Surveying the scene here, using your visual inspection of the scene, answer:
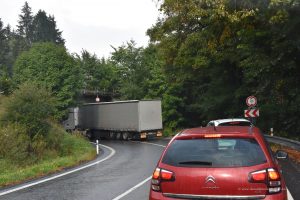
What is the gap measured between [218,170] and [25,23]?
142449 mm

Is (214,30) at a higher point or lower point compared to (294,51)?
higher

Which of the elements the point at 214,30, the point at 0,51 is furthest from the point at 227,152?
the point at 0,51

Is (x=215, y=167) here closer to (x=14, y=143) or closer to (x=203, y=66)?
(x=14, y=143)

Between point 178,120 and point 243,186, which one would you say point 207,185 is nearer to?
point 243,186

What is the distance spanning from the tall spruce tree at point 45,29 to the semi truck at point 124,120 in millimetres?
81788

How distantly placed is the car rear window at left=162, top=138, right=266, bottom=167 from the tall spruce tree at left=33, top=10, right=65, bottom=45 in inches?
4967

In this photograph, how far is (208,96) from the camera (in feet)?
134

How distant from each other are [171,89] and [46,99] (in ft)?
76.5

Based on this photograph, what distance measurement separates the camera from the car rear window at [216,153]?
5820 mm

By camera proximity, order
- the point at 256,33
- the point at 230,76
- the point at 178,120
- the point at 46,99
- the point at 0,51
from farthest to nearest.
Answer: the point at 0,51 → the point at 178,120 → the point at 230,76 → the point at 46,99 → the point at 256,33

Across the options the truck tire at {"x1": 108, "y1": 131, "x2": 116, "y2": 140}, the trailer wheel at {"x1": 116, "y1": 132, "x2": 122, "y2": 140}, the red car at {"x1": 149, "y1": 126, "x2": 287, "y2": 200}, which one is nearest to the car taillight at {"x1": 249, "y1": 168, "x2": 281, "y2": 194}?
the red car at {"x1": 149, "y1": 126, "x2": 287, "y2": 200}

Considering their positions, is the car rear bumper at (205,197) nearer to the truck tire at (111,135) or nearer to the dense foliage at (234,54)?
the dense foliage at (234,54)

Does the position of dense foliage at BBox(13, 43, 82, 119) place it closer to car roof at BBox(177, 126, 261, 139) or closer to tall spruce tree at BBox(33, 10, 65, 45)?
car roof at BBox(177, 126, 261, 139)

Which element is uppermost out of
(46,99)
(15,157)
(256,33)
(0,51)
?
(0,51)
